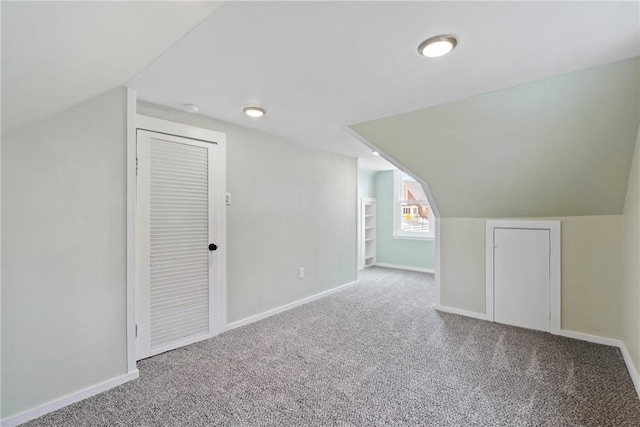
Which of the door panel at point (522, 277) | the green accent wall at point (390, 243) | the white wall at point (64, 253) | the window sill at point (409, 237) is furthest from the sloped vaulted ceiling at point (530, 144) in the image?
the green accent wall at point (390, 243)

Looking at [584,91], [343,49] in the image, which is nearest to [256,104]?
[343,49]

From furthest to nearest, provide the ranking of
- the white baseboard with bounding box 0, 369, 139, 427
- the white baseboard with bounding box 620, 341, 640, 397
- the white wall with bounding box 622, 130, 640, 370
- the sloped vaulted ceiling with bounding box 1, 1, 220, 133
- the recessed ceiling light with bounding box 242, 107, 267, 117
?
the recessed ceiling light with bounding box 242, 107, 267, 117, the white wall with bounding box 622, 130, 640, 370, the white baseboard with bounding box 620, 341, 640, 397, the white baseboard with bounding box 0, 369, 139, 427, the sloped vaulted ceiling with bounding box 1, 1, 220, 133

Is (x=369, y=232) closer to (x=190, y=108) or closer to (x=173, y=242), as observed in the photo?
(x=173, y=242)

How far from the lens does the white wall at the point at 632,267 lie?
6.88 feet

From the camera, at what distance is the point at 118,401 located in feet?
6.40

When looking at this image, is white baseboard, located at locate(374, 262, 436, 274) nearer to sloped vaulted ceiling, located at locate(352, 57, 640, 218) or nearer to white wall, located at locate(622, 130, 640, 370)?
sloped vaulted ceiling, located at locate(352, 57, 640, 218)

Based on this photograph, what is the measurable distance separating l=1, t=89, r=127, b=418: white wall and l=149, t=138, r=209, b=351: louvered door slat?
1.19 ft

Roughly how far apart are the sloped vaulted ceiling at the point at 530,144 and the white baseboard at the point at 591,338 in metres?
1.18

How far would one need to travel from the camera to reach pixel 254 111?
8.69ft

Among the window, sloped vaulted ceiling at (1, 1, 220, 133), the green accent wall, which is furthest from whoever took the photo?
the window

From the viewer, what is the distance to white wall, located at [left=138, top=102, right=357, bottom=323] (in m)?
3.14

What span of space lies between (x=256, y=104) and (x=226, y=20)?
3.75ft

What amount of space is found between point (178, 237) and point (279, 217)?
1260 millimetres

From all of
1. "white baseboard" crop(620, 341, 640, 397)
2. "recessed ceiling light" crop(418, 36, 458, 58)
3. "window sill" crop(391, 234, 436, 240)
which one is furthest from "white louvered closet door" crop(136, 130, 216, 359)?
"window sill" crop(391, 234, 436, 240)
